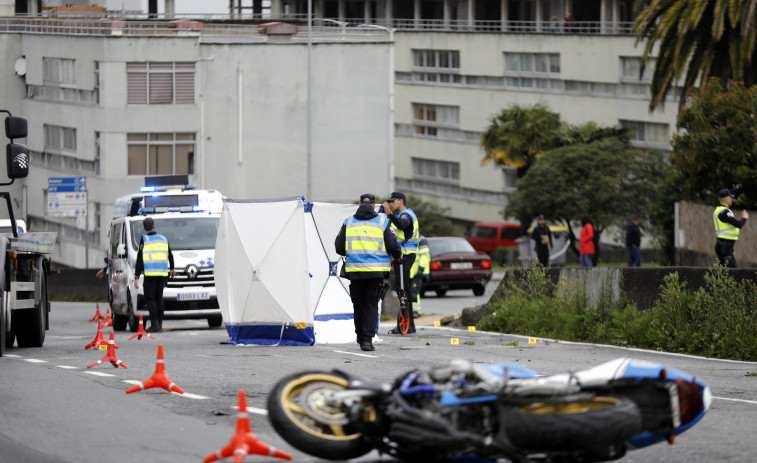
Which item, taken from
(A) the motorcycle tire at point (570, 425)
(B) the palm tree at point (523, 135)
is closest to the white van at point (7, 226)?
(A) the motorcycle tire at point (570, 425)

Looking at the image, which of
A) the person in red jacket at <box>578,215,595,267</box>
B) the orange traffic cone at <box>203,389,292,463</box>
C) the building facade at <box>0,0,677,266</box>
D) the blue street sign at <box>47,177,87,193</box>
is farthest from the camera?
the building facade at <box>0,0,677,266</box>

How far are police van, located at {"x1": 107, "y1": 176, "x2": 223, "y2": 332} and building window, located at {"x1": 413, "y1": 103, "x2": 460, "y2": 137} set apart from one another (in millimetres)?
49942

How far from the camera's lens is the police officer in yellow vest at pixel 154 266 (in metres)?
19.6

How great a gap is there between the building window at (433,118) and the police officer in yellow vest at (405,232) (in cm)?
5485

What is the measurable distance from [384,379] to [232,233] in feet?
19.1

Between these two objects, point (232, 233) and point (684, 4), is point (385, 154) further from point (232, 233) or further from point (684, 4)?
point (232, 233)

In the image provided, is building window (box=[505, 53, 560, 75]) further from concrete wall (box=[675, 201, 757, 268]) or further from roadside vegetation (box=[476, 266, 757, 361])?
roadside vegetation (box=[476, 266, 757, 361])

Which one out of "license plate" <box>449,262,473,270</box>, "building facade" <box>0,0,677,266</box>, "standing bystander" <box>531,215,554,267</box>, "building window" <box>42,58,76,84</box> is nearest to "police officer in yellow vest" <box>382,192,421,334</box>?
"standing bystander" <box>531,215,554,267</box>

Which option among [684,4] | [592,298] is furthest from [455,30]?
[592,298]

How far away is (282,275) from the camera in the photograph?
16469 mm

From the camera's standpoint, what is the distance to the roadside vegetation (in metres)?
15.2

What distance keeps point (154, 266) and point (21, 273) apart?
3.95m

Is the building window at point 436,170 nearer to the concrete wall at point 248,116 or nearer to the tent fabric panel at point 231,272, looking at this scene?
the concrete wall at point 248,116

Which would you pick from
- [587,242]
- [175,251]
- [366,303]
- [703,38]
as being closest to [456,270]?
[587,242]
